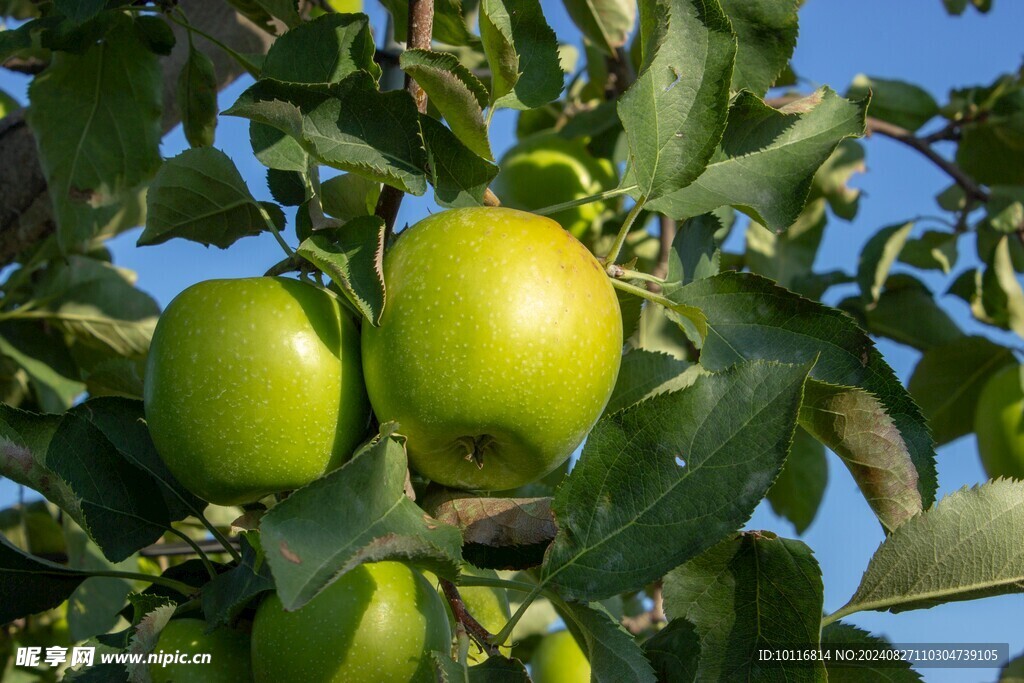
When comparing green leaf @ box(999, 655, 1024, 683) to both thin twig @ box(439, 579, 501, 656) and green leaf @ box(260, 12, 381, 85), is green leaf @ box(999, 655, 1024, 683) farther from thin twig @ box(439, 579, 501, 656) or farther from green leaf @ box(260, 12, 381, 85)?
green leaf @ box(260, 12, 381, 85)

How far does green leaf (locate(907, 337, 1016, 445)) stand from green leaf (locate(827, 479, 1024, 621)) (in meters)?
1.43

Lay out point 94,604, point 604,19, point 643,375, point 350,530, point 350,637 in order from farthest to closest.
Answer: point 604,19
point 94,604
point 643,375
point 350,637
point 350,530

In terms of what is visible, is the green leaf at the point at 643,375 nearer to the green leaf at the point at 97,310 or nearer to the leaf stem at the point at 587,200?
the leaf stem at the point at 587,200

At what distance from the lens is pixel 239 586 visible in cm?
70

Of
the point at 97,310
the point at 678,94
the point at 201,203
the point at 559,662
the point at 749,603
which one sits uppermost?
the point at 678,94

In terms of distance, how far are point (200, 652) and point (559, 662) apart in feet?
3.83

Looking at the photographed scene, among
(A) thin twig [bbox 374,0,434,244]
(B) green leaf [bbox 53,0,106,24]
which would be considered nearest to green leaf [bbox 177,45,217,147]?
(B) green leaf [bbox 53,0,106,24]

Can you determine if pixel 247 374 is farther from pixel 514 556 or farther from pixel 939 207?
pixel 939 207

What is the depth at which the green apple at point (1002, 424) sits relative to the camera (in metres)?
1.90

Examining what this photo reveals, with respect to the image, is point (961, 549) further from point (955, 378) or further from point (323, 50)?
point (955, 378)

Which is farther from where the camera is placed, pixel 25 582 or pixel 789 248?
pixel 789 248

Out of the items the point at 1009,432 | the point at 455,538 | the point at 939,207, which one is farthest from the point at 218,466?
the point at 939,207

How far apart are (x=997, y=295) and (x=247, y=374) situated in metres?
1.85

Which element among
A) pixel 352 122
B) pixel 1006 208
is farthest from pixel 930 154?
pixel 352 122
